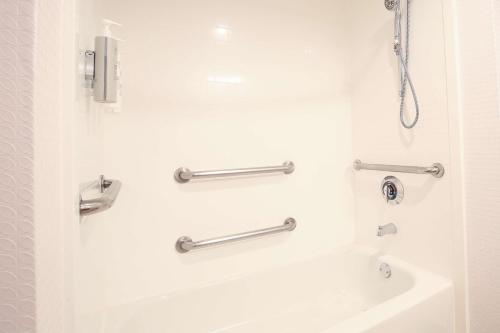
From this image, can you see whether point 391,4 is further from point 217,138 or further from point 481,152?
point 217,138

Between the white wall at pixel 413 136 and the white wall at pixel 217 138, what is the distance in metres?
0.10

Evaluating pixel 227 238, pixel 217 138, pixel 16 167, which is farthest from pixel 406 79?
pixel 16 167

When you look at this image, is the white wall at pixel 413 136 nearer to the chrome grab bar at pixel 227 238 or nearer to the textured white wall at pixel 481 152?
the textured white wall at pixel 481 152

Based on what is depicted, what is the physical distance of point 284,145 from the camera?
4.03 feet

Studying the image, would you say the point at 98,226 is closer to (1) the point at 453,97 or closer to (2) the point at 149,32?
(2) the point at 149,32

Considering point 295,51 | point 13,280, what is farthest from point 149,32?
point 13,280

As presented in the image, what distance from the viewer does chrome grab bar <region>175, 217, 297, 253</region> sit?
3.28ft

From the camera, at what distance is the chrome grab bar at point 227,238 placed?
1.00 meters

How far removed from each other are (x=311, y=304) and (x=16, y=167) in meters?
1.30

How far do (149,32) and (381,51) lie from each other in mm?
1083

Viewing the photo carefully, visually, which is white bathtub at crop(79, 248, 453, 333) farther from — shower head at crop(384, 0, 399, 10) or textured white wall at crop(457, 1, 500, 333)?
shower head at crop(384, 0, 399, 10)

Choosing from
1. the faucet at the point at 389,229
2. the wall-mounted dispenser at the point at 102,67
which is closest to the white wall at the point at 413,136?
the faucet at the point at 389,229

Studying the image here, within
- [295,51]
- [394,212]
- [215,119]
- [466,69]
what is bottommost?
[394,212]

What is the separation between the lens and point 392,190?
1.16m
